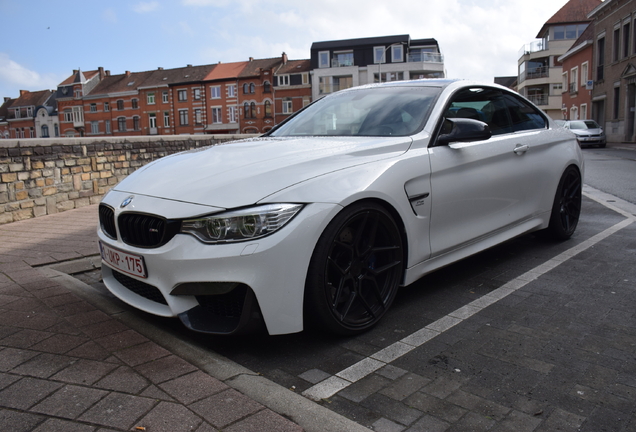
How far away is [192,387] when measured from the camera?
234cm

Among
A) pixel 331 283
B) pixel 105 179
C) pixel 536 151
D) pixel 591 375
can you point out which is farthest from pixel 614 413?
pixel 105 179

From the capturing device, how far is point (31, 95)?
94625mm

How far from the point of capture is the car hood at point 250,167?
2738 mm

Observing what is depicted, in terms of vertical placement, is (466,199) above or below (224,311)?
above

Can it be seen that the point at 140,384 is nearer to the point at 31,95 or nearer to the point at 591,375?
the point at 591,375

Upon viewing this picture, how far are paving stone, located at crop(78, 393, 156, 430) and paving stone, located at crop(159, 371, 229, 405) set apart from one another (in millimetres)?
118

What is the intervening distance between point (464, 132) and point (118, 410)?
2.62 meters

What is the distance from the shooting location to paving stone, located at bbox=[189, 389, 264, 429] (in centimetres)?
208

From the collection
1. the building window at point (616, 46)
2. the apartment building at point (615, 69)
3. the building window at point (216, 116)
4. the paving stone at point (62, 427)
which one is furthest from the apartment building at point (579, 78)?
the paving stone at point (62, 427)

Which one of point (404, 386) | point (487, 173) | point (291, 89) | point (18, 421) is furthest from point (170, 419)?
point (291, 89)

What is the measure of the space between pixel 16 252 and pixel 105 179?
513cm

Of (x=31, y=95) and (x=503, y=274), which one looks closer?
(x=503, y=274)

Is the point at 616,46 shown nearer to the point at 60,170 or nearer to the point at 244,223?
the point at 60,170

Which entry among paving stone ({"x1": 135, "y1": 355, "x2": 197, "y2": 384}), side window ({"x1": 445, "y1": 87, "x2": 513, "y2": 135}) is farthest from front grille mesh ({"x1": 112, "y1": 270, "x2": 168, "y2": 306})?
side window ({"x1": 445, "y1": 87, "x2": 513, "y2": 135})
